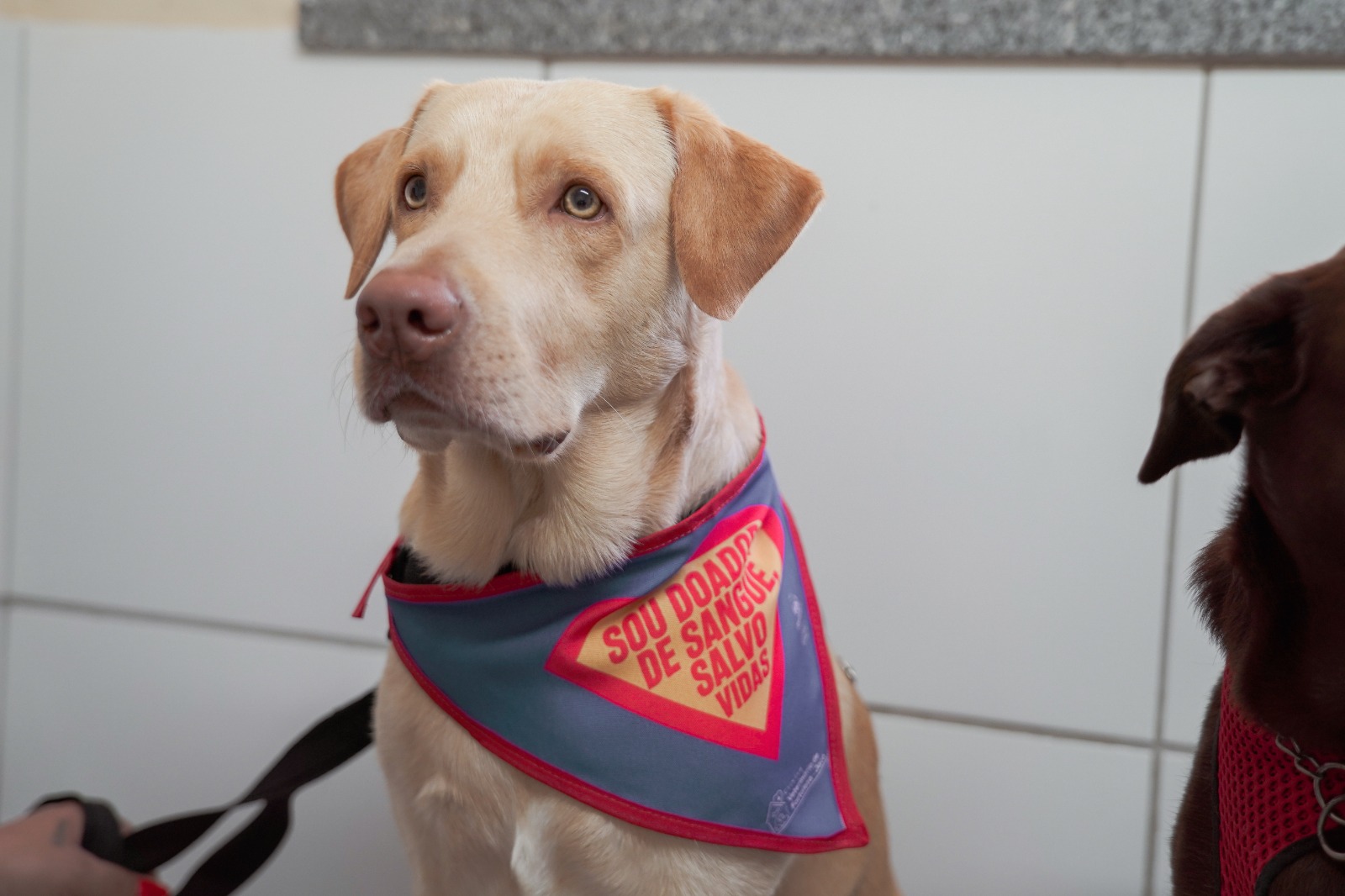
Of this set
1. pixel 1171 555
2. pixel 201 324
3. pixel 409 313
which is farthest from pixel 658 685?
pixel 201 324

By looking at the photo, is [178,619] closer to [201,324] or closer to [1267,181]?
[201,324]

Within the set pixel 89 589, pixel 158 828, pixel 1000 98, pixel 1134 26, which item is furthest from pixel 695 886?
pixel 89 589

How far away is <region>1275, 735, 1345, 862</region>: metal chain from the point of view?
944mm

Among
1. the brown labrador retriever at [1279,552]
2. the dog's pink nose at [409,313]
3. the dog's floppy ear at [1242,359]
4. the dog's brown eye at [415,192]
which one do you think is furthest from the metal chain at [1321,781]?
the dog's brown eye at [415,192]

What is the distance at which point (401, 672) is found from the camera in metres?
1.29

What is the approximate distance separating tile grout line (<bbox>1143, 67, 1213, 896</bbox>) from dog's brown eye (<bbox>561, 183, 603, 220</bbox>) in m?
1.03

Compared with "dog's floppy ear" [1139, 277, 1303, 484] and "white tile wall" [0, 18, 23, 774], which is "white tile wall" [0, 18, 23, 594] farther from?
"dog's floppy ear" [1139, 277, 1303, 484]

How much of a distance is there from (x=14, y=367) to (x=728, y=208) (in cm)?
177

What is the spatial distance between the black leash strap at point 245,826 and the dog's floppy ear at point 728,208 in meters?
0.86

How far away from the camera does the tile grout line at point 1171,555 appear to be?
163 cm

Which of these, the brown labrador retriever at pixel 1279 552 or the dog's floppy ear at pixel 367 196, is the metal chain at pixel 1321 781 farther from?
the dog's floppy ear at pixel 367 196

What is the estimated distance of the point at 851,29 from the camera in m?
1.70

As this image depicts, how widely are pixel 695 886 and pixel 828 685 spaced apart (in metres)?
0.32

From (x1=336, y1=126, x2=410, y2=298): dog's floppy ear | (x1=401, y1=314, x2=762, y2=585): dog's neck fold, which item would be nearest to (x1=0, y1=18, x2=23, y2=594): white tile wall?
(x1=336, y1=126, x2=410, y2=298): dog's floppy ear
